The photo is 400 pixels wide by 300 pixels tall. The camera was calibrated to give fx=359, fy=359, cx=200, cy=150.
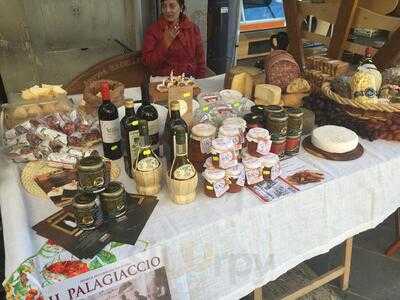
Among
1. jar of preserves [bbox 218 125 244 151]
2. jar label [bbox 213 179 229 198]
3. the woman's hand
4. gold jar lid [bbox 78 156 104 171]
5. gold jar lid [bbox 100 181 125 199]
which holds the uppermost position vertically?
the woman's hand

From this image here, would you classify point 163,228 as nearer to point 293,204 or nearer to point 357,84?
point 293,204

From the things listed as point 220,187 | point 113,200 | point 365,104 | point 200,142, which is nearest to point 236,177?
point 220,187

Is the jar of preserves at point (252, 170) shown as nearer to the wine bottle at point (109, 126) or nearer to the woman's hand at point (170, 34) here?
the wine bottle at point (109, 126)

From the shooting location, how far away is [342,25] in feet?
6.37

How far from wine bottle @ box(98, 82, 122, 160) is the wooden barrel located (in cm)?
74

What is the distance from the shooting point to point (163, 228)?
102 centimetres

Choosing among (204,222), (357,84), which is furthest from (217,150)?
(357,84)

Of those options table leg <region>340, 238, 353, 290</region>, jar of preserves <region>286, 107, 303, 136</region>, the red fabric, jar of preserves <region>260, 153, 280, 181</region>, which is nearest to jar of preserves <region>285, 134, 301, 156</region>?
jar of preserves <region>286, 107, 303, 136</region>

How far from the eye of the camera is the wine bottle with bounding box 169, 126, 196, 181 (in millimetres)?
1020

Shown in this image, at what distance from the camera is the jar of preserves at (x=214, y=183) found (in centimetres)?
109

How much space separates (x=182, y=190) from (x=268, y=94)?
2.25ft

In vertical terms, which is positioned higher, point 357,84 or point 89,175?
point 357,84

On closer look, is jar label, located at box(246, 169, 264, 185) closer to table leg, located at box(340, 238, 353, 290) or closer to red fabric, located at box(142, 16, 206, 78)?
table leg, located at box(340, 238, 353, 290)

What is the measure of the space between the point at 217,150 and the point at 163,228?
10.9 inches
